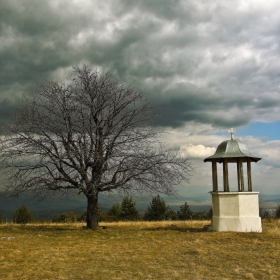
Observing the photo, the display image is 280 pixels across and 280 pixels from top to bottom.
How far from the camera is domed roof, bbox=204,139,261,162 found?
47.3 feet

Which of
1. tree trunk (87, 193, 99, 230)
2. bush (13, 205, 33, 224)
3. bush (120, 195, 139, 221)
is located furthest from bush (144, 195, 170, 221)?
tree trunk (87, 193, 99, 230)

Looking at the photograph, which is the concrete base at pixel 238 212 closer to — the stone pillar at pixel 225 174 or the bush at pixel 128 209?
the stone pillar at pixel 225 174

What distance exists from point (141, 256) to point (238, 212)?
627 centimetres

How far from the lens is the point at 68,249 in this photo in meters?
10.1

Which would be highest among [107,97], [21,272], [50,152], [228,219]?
[107,97]

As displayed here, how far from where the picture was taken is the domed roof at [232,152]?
47.3ft

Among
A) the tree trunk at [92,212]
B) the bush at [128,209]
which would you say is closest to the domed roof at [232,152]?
the tree trunk at [92,212]

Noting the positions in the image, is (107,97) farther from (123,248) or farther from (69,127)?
(123,248)

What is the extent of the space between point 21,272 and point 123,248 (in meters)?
3.48

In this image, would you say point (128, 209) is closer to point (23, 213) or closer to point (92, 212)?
point (23, 213)

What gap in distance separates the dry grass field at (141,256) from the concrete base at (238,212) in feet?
2.66

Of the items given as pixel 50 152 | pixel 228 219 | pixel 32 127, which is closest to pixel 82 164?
pixel 50 152

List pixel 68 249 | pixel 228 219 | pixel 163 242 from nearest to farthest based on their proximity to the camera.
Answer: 1. pixel 68 249
2. pixel 163 242
3. pixel 228 219

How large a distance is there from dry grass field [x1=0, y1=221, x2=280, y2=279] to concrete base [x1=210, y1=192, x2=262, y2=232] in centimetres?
81
